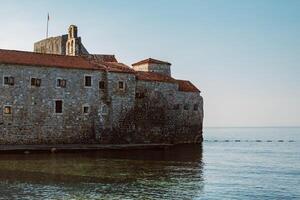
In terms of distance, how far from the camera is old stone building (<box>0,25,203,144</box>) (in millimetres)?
44625

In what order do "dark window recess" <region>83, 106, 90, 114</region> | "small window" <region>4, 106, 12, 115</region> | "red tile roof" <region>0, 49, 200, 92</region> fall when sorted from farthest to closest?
"dark window recess" <region>83, 106, 90, 114</region>, "red tile roof" <region>0, 49, 200, 92</region>, "small window" <region>4, 106, 12, 115</region>

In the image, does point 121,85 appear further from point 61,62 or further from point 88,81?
point 61,62

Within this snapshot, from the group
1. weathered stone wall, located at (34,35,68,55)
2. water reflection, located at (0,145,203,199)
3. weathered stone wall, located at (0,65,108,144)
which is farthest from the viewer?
weathered stone wall, located at (34,35,68,55)

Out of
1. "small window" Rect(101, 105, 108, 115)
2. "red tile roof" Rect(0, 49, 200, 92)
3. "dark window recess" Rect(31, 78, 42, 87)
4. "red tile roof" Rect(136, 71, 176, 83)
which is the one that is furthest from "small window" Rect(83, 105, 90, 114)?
"red tile roof" Rect(136, 71, 176, 83)

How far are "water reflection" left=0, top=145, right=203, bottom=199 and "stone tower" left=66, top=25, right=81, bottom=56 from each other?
75.4 feet

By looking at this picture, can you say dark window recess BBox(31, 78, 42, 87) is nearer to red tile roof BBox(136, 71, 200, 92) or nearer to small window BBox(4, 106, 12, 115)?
small window BBox(4, 106, 12, 115)

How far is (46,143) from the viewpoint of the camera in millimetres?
45812

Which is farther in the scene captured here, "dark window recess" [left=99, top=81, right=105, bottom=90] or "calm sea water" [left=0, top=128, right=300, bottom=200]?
"dark window recess" [left=99, top=81, right=105, bottom=90]

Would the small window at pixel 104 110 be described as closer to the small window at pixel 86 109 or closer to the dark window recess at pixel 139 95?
the small window at pixel 86 109

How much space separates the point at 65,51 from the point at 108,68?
17764 mm

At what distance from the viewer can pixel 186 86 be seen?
60.0 metres

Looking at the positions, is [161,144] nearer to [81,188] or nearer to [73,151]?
[73,151]

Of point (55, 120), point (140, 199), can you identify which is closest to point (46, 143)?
point (55, 120)

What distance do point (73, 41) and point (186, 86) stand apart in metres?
16.3
